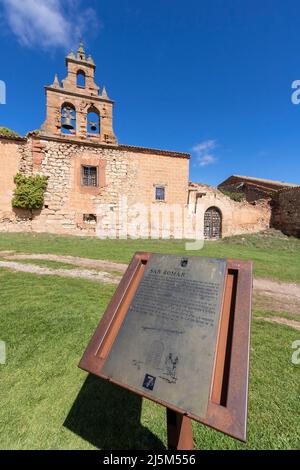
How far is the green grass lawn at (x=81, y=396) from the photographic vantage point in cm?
203

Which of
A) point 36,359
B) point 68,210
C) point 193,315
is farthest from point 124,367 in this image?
point 68,210

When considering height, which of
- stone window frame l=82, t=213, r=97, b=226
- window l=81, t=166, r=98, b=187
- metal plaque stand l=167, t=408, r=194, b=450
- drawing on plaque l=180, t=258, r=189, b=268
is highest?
window l=81, t=166, r=98, b=187

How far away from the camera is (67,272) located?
626 centimetres

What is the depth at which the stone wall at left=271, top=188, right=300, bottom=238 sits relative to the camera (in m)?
17.5

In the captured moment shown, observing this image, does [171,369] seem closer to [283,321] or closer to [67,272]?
[283,321]

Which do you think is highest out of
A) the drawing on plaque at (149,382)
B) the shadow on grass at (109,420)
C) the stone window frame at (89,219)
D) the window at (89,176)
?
the window at (89,176)

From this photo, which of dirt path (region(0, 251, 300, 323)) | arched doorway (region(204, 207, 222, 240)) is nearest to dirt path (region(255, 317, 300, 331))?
dirt path (region(0, 251, 300, 323))

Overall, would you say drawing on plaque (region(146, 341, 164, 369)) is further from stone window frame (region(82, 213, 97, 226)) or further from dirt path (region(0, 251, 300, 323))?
stone window frame (region(82, 213, 97, 226))

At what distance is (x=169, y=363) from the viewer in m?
1.65

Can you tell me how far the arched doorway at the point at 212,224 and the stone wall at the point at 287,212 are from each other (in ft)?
17.0

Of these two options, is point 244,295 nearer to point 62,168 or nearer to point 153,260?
point 153,260

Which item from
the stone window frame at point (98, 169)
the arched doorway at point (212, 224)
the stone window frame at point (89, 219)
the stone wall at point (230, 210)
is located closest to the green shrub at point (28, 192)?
the stone window frame at point (98, 169)

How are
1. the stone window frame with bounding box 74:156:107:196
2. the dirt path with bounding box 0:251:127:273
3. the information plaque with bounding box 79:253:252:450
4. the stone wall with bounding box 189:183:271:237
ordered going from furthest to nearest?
the stone wall with bounding box 189:183:271:237, the stone window frame with bounding box 74:156:107:196, the dirt path with bounding box 0:251:127:273, the information plaque with bounding box 79:253:252:450

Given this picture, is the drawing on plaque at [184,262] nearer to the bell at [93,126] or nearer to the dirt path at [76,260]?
the dirt path at [76,260]
